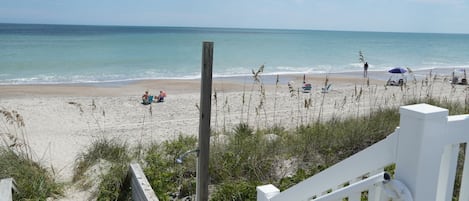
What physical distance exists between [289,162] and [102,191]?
6.50ft

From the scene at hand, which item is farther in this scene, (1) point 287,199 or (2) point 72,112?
(2) point 72,112

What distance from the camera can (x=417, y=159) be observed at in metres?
1.05

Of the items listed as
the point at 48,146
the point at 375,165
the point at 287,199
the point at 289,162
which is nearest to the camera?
the point at 375,165

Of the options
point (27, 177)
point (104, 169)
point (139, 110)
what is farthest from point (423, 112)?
point (139, 110)

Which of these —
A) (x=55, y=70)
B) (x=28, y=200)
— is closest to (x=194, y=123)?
(x=28, y=200)

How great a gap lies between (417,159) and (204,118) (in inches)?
76.7

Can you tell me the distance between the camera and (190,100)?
1232 centimetres

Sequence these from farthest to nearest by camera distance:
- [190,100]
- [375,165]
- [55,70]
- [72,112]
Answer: [55,70]
[190,100]
[72,112]
[375,165]

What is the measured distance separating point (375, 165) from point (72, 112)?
10.0 metres

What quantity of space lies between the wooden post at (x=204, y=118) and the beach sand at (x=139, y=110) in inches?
61.7

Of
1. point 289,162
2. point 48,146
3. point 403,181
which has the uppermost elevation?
point 403,181

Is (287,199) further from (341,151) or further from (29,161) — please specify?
(29,161)

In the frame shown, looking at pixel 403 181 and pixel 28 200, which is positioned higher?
pixel 403 181

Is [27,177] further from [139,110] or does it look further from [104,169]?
[139,110]
